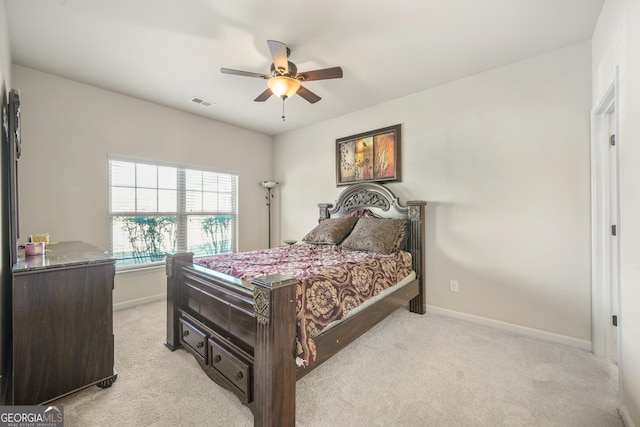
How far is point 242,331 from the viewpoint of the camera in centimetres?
165

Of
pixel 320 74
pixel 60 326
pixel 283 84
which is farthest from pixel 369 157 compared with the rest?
pixel 60 326

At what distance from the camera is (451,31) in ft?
7.35

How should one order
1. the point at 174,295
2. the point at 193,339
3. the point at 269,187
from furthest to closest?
1. the point at 269,187
2. the point at 174,295
3. the point at 193,339

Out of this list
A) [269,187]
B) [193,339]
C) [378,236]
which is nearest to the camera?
[193,339]

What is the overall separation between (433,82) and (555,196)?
1772 mm

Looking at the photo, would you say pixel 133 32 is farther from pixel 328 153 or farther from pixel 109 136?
pixel 328 153

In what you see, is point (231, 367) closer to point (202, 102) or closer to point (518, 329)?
point (518, 329)

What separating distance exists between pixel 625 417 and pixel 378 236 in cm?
207

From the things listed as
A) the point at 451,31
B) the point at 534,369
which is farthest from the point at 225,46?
the point at 534,369

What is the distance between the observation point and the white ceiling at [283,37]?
198 centimetres

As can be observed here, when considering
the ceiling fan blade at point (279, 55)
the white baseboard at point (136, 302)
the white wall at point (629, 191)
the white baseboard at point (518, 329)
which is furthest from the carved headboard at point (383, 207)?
the white baseboard at point (136, 302)

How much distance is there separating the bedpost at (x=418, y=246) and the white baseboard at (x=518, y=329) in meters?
0.19

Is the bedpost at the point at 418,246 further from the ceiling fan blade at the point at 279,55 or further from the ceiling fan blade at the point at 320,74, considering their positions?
the ceiling fan blade at the point at 279,55

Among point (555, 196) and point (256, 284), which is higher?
point (555, 196)
